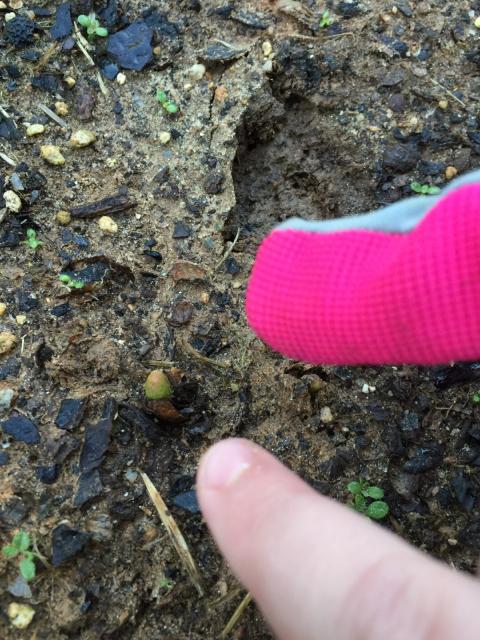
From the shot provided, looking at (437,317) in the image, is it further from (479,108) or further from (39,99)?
(39,99)

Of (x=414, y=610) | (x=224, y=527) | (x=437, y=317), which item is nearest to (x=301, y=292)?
(x=437, y=317)

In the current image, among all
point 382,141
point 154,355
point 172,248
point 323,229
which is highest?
point 323,229

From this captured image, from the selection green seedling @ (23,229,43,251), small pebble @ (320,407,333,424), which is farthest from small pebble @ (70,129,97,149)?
small pebble @ (320,407,333,424)

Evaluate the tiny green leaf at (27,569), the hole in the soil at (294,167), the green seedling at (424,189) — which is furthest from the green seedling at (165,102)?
the tiny green leaf at (27,569)

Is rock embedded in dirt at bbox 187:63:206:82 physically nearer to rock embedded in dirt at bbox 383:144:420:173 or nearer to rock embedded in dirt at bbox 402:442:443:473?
rock embedded in dirt at bbox 383:144:420:173

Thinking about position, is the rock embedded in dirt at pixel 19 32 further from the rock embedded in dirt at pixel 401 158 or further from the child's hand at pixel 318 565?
the child's hand at pixel 318 565

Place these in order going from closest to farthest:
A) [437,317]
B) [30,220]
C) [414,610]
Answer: [414,610] → [437,317] → [30,220]
